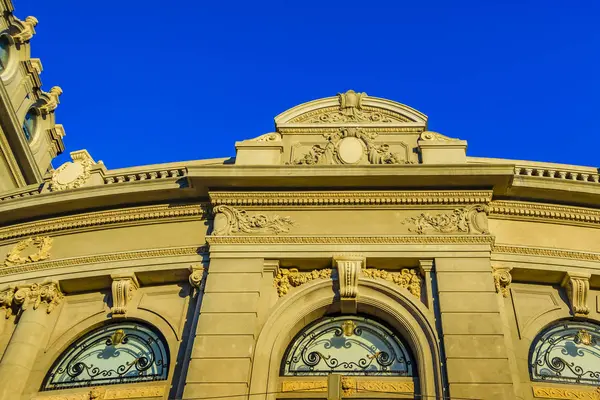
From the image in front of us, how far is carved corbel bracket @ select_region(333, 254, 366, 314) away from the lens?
13.3 meters

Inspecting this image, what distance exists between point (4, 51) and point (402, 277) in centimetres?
2205

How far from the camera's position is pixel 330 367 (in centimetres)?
1281

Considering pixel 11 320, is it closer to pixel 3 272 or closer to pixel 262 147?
pixel 3 272

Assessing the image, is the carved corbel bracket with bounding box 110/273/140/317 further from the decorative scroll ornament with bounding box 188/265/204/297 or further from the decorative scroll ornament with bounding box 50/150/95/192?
the decorative scroll ornament with bounding box 50/150/95/192

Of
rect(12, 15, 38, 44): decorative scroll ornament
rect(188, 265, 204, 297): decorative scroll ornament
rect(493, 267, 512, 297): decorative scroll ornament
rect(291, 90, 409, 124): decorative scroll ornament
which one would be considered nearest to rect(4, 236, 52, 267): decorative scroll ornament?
rect(188, 265, 204, 297): decorative scroll ornament

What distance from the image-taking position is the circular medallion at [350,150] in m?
15.6

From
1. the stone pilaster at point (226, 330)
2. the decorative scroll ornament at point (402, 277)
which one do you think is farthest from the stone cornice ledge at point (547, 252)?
the stone pilaster at point (226, 330)

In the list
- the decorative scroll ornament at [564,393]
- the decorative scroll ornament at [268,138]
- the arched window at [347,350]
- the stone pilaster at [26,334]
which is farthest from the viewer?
the decorative scroll ornament at [268,138]

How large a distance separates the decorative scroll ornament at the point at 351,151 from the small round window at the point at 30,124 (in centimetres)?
1727

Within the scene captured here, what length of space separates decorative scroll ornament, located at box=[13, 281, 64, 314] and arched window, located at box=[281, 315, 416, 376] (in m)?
5.83

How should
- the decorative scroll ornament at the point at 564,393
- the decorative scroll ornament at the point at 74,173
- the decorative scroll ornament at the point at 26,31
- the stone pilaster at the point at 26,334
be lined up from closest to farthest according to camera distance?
the decorative scroll ornament at the point at 564,393 < the stone pilaster at the point at 26,334 < the decorative scroll ornament at the point at 74,173 < the decorative scroll ornament at the point at 26,31

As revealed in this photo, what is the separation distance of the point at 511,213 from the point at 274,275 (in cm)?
579

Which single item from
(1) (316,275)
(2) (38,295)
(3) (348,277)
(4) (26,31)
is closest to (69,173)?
(2) (38,295)

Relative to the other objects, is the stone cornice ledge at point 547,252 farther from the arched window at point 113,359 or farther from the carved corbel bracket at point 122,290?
the carved corbel bracket at point 122,290
